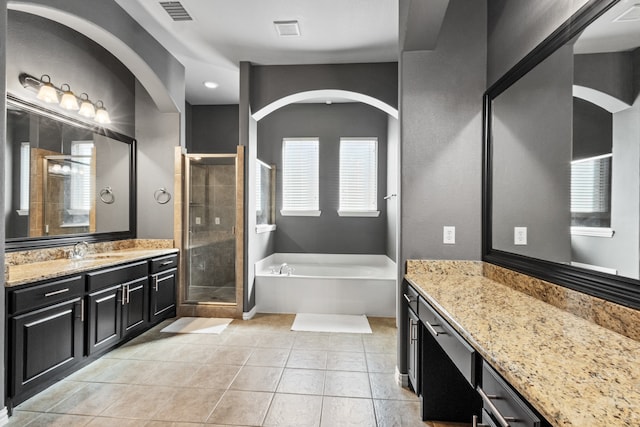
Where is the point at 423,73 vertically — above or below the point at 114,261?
above

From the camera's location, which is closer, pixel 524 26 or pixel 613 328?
pixel 613 328

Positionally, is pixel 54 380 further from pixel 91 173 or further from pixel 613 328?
→ pixel 613 328

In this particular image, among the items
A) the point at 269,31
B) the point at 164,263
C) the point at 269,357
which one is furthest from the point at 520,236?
the point at 164,263

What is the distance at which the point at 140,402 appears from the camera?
7.19 ft

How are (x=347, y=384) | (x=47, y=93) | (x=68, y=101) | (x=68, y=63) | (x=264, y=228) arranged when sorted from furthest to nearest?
1. (x=264, y=228)
2. (x=68, y=63)
3. (x=68, y=101)
4. (x=47, y=93)
5. (x=347, y=384)

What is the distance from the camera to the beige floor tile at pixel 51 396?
213 centimetres

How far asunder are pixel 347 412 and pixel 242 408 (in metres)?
0.67

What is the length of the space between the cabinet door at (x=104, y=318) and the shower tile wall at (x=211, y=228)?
3.68 feet

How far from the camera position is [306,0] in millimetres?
2818

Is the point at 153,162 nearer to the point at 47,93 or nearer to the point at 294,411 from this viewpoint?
the point at 47,93

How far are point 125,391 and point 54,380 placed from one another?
0.53 m

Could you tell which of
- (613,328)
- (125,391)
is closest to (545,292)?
(613,328)

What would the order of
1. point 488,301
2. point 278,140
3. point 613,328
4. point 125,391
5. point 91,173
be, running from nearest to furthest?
point 613,328 < point 488,301 < point 125,391 < point 91,173 < point 278,140

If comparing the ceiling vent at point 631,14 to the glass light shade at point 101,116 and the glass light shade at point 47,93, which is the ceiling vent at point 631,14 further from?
the glass light shade at point 101,116
